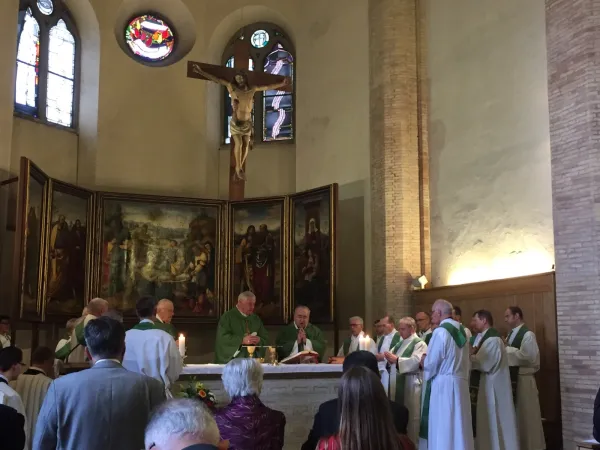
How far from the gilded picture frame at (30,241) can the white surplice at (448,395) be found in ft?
21.7

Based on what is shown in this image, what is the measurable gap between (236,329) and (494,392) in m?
3.33

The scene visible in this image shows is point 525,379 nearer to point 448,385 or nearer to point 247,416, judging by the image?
point 448,385

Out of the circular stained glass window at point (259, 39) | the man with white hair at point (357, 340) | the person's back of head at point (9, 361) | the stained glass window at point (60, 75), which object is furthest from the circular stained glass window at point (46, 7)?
the person's back of head at point (9, 361)

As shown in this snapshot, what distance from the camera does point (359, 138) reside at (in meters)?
15.8

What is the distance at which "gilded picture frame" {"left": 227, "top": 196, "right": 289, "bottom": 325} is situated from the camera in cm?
1491

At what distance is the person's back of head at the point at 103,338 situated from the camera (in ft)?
13.2

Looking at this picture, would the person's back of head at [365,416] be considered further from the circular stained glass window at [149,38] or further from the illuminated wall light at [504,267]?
the circular stained glass window at [149,38]

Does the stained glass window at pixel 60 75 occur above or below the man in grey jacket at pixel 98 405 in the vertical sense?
above

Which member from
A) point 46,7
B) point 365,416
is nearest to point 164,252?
point 46,7

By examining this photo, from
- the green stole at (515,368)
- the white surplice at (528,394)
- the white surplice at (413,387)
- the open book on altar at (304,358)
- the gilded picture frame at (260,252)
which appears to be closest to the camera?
the open book on altar at (304,358)

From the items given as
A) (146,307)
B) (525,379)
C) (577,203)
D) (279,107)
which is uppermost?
(279,107)

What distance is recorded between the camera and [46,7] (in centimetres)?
1611

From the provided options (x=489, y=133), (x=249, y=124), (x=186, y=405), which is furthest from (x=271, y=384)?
(x=249, y=124)

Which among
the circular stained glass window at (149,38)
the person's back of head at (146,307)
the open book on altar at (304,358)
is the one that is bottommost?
the open book on altar at (304,358)
